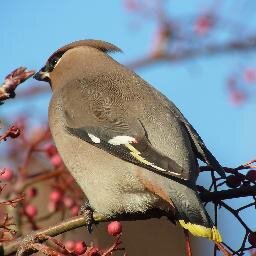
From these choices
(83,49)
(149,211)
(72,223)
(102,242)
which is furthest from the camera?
(102,242)

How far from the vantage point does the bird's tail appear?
10.3 ft

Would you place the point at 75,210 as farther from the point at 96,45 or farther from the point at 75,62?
the point at 96,45

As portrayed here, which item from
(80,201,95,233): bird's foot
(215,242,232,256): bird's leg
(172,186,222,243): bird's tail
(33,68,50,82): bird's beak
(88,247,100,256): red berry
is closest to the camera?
(215,242,232,256): bird's leg

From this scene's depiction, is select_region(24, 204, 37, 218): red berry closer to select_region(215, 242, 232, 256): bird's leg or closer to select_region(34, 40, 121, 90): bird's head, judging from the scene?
select_region(34, 40, 121, 90): bird's head

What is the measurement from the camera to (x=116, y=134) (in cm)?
362

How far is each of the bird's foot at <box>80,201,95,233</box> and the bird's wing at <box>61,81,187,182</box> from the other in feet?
0.79

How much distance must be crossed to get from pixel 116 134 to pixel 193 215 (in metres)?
0.59

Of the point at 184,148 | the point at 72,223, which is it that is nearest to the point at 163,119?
the point at 184,148

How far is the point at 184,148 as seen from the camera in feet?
11.6

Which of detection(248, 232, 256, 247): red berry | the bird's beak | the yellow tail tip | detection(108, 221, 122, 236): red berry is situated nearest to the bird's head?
the bird's beak

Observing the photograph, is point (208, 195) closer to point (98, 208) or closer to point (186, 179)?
point (186, 179)

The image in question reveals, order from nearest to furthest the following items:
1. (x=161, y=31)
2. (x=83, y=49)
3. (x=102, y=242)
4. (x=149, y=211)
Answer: (x=149, y=211)
(x=83, y=49)
(x=161, y=31)
(x=102, y=242)

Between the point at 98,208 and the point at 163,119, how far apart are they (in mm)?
474

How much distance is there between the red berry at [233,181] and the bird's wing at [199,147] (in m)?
0.05
